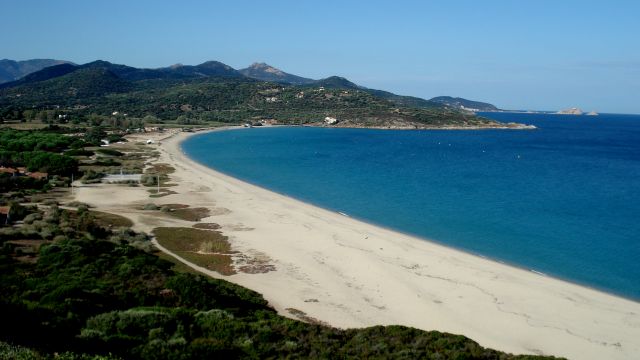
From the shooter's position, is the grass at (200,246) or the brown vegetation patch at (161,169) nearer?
the grass at (200,246)

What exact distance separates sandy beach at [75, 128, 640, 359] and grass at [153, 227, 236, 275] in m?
0.78

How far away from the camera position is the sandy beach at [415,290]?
17422mm

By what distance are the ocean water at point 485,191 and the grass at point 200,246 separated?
12.2 m

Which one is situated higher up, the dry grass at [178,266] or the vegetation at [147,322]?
the vegetation at [147,322]

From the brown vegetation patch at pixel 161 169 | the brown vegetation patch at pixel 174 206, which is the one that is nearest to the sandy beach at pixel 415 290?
the brown vegetation patch at pixel 174 206

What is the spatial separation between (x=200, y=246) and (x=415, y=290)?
36.3 feet

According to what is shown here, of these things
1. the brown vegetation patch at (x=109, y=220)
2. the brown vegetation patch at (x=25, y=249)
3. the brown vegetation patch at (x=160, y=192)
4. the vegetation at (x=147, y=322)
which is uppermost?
the vegetation at (x=147, y=322)

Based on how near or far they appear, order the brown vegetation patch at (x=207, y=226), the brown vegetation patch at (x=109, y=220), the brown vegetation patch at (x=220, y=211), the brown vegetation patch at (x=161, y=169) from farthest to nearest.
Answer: the brown vegetation patch at (x=161, y=169), the brown vegetation patch at (x=220, y=211), the brown vegetation patch at (x=207, y=226), the brown vegetation patch at (x=109, y=220)

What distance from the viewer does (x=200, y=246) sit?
25938 mm

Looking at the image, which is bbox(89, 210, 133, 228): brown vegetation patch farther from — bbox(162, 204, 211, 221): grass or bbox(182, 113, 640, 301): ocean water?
bbox(182, 113, 640, 301): ocean water

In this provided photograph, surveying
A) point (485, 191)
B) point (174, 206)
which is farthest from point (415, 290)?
point (485, 191)

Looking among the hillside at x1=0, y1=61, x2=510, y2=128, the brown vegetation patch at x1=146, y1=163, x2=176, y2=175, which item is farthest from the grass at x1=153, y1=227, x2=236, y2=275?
the hillside at x1=0, y1=61, x2=510, y2=128

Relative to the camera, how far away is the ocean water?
93.5ft

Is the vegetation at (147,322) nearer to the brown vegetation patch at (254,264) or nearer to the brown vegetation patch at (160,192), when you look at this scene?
the brown vegetation patch at (254,264)
